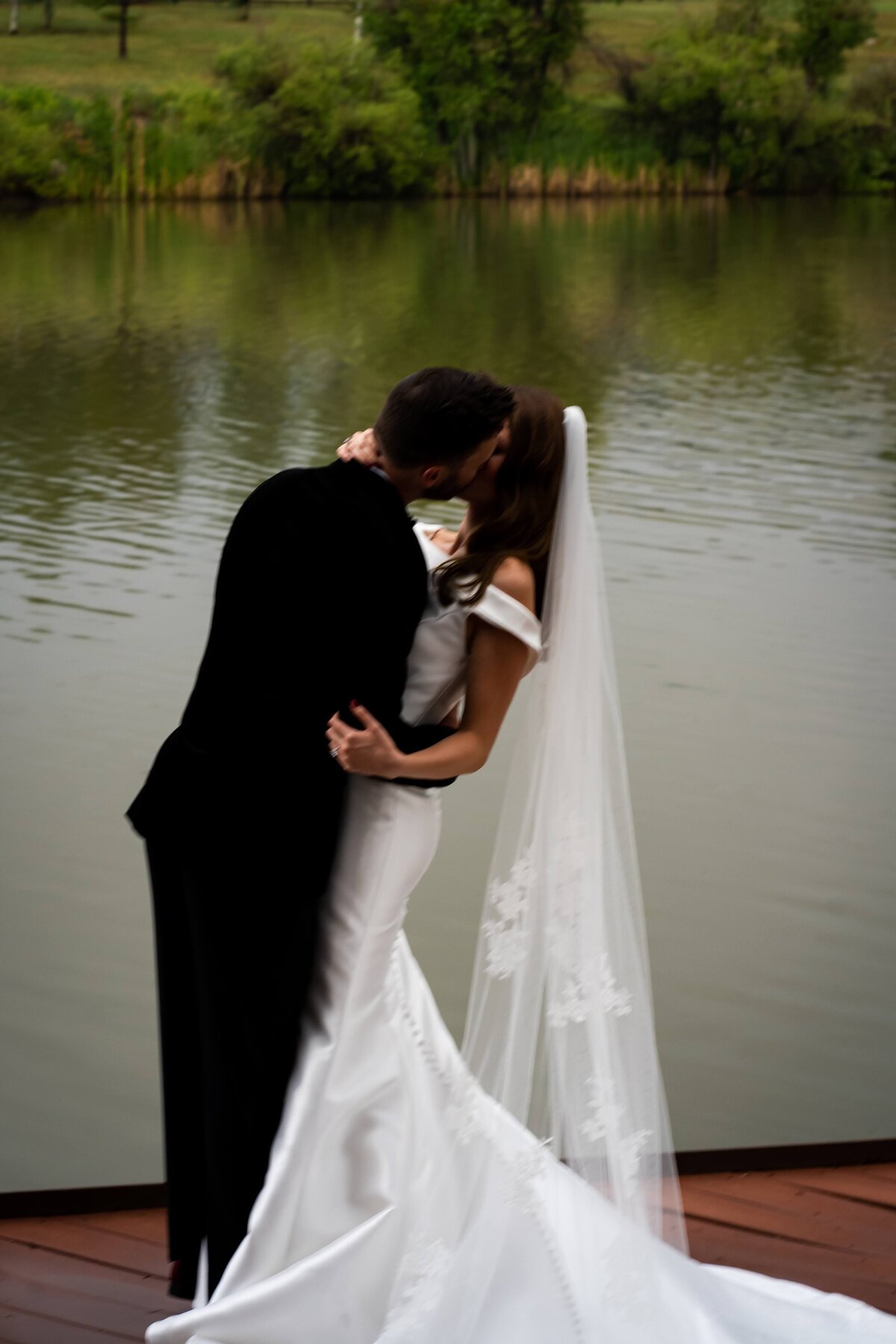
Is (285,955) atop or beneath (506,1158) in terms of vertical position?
atop

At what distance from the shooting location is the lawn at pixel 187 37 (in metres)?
3.04

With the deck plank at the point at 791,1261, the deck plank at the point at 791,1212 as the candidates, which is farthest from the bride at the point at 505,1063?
the deck plank at the point at 791,1212

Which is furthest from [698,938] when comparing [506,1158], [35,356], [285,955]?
[35,356]

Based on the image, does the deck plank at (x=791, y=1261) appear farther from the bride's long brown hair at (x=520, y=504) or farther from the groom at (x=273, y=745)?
the bride's long brown hair at (x=520, y=504)

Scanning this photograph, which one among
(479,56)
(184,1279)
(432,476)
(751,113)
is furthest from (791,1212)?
(479,56)

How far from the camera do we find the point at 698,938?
10.0ft

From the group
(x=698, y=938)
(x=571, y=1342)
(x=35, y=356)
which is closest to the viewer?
(x=571, y=1342)

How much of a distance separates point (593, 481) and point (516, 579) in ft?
6.54

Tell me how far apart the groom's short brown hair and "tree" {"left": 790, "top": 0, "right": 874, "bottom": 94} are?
2178 mm

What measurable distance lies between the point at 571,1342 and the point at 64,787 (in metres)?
1.86

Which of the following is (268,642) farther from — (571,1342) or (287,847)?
(571,1342)

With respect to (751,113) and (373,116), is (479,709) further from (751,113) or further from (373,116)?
(751,113)

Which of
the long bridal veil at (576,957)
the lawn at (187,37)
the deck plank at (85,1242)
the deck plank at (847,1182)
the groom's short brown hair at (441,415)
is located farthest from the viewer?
the lawn at (187,37)

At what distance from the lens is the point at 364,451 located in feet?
5.03
